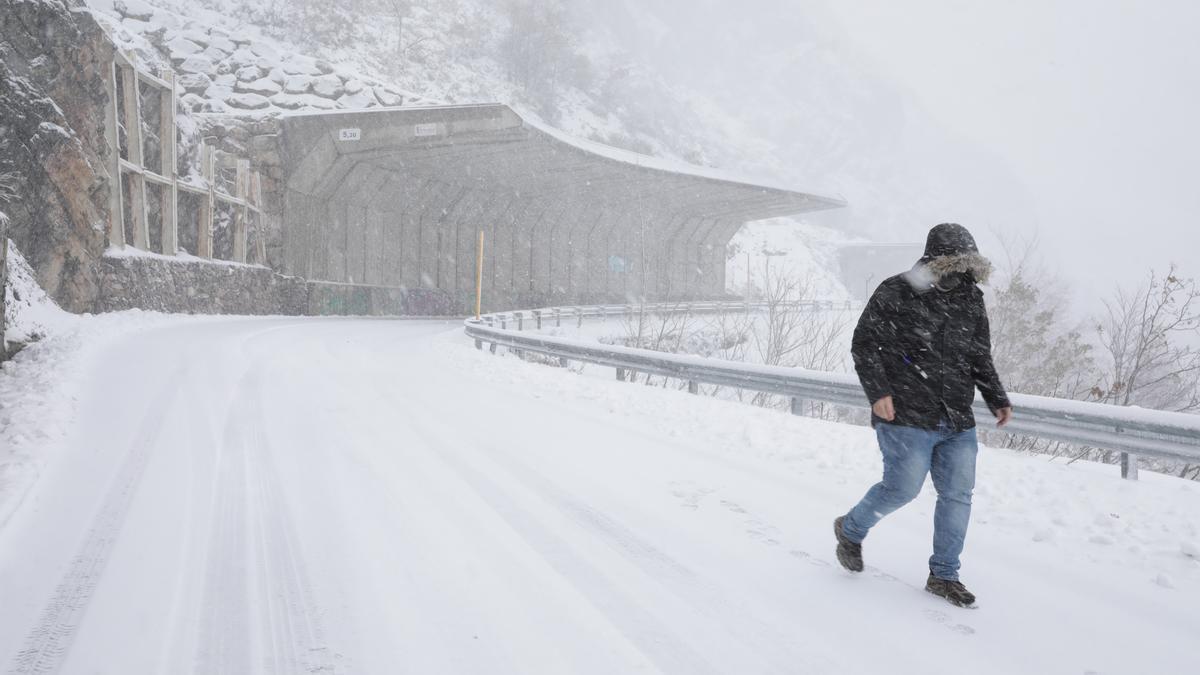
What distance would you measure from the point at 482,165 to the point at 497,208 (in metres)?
5.34

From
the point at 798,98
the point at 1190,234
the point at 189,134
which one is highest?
the point at 798,98

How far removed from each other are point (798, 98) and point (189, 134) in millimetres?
122884

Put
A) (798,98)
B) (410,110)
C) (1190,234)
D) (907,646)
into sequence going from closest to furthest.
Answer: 1. (907,646)
2. (410,110)
3. (798,98)
4. (1190,234)

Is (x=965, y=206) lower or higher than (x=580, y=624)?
higher

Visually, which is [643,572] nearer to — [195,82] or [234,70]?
[195,82]

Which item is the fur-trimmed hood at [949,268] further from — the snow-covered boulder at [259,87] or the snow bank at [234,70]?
the snow-covered boulder at [259,87]

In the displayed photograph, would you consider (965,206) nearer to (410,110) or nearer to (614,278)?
(614,278)

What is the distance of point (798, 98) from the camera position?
130500 millimetres

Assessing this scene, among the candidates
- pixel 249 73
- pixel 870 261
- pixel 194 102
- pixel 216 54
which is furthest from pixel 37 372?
pixel 870 261

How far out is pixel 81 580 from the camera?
329 cm

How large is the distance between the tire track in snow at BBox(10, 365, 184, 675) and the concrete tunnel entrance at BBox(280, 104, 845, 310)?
59.4ft

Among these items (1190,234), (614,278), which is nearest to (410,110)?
(614,278)

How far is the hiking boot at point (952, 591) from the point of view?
132 inches

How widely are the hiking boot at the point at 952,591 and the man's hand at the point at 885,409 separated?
2.60 feet
